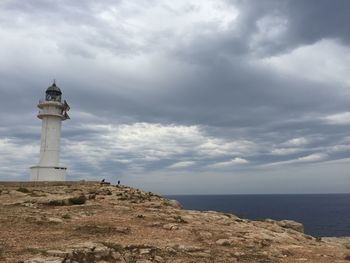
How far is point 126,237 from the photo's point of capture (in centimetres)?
2059

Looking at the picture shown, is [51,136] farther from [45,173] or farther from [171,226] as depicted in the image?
[171,226]

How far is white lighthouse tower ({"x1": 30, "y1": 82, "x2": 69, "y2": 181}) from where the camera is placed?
183 ft

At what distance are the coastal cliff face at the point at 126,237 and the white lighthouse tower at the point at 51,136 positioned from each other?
2369 centimetres

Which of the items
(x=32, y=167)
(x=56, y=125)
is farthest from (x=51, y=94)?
(x=32, y=167)

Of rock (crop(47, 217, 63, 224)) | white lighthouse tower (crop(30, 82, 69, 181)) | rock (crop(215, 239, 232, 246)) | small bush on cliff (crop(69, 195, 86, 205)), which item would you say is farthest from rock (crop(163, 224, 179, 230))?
white lighthouse tower (crop(30, 82, 69, 181))

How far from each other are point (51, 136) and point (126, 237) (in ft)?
135

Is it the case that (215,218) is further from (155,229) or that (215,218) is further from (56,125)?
(56,125)

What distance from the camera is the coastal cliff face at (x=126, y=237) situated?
1695 cm

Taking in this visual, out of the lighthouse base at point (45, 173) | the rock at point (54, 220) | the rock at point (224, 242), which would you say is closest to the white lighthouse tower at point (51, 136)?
the lighthouse base at point (45, 173)

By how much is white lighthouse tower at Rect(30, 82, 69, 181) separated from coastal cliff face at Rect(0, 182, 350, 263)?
23.7 meters

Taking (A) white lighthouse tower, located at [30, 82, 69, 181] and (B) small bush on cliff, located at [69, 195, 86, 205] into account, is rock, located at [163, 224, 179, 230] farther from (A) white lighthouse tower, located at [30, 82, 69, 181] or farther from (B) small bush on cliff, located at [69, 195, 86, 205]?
(A) white lighthouse tower, located at [30, 82, 69, 181]

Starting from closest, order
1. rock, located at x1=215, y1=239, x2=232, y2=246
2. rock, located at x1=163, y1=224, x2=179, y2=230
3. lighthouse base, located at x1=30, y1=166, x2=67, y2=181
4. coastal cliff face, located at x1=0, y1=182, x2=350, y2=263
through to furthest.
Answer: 1. coastal cliff face, located at x1=0, y1=182, x2=350, y2=263
2. rock, located at x1=215, y1=239, x2=232, y2=246
3. rock, located at x1=163, y1=224, x2=179, y2=230
4. lighthouse base, located at x1=30, y1=166, x2=67, y2=181

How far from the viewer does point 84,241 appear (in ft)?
61.5

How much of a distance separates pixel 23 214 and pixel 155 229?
29.8ft
